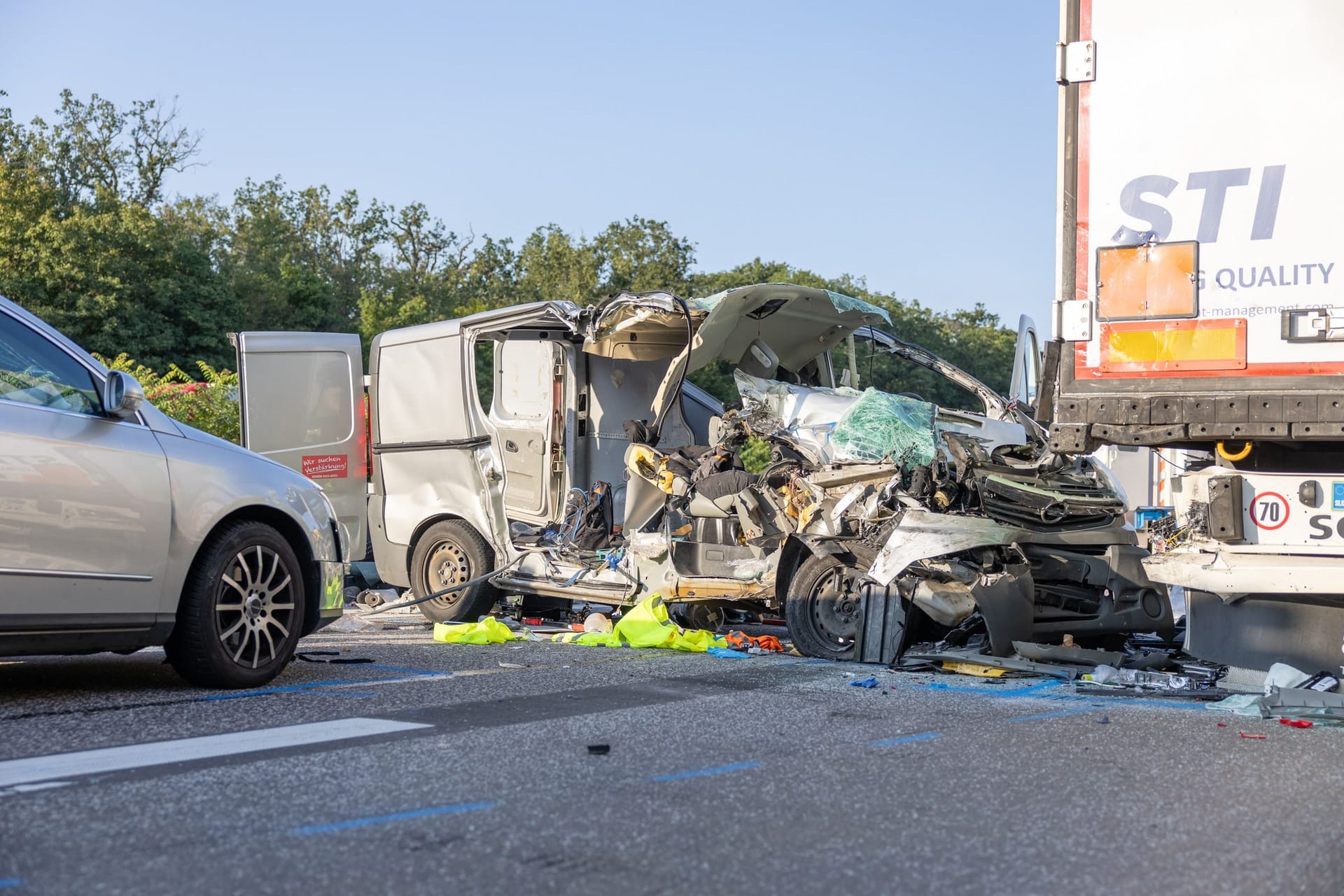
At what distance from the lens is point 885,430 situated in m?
8.56

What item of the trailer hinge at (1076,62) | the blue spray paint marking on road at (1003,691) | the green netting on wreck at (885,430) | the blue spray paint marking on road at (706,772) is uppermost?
the trailer hinge at (1076,62)

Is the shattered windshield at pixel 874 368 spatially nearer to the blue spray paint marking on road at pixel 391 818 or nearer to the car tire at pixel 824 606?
the car tire at pixel 824 606

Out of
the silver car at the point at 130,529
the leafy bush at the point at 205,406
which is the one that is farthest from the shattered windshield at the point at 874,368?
the leafy bush at the point at 205,406

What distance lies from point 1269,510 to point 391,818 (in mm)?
4026

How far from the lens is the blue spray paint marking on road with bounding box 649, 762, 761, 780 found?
4355 millimetres

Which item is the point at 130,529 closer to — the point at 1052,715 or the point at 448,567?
the point at 1052,715

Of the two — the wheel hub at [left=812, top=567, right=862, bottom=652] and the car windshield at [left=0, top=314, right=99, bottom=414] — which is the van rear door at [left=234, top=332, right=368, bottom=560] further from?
the car windshield at [left=0, top=314, right=99, bottom=414]

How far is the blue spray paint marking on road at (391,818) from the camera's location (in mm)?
3504

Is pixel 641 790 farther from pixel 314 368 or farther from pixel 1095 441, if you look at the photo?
pixel 314 368

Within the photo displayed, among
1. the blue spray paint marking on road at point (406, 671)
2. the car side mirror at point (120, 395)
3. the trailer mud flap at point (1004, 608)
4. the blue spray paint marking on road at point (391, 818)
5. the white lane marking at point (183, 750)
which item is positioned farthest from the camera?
the trailer mud flap at point (1004, 608)

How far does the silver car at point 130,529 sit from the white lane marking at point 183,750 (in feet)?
3.26

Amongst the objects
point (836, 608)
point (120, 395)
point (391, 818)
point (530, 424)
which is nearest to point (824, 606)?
point (836, 608)

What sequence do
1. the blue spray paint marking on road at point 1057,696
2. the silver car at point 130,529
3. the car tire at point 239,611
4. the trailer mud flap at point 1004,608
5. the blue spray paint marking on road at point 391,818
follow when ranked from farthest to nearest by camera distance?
the trailer mud flap at point 1004,608 < the blue spray paint marking on road at point 1057,696 < the car tire at point 239,611 < the silver car at point 130,529 < the blue spray paint marking on road at point 391,818

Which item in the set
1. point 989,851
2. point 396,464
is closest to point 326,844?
point 989,851
